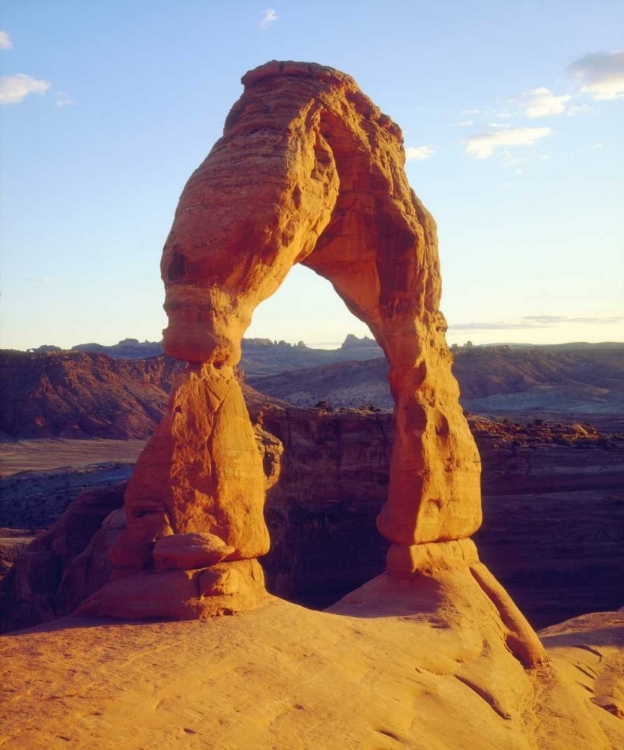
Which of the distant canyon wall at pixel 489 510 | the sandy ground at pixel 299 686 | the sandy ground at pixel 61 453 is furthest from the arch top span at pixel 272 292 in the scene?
the sandy ground at pixel 61 453

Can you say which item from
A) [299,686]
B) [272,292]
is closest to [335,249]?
[272,292]

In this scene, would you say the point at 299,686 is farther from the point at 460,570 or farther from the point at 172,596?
the point at 460,570

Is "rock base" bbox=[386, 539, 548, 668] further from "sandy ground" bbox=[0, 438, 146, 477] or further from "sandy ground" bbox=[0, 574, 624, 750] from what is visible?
"sandy ground" bbox=[0, 438, 146, 477]

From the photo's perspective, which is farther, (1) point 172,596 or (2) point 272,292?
(2) point 272,292

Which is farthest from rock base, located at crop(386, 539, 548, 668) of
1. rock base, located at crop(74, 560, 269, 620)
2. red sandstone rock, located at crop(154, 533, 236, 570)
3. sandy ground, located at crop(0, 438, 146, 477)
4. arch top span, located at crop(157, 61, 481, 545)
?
sandy ground, located at crop(0, 438, 146, 477)

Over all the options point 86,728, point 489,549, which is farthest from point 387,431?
point 86,728

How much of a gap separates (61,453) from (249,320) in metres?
35.6

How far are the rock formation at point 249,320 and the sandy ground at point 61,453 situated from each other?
28322 mm

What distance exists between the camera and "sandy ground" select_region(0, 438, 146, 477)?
4000 cm

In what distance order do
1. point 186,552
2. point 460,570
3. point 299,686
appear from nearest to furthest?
point 299,686
point 186,552
point 460,570

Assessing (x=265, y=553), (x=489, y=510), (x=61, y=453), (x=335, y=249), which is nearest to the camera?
(x=265, y=553)

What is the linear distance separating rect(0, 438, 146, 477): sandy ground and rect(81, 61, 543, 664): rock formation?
92.9ft

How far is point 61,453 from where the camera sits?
142 feet

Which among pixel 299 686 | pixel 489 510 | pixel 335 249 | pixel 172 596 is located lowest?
pixel 489 510
